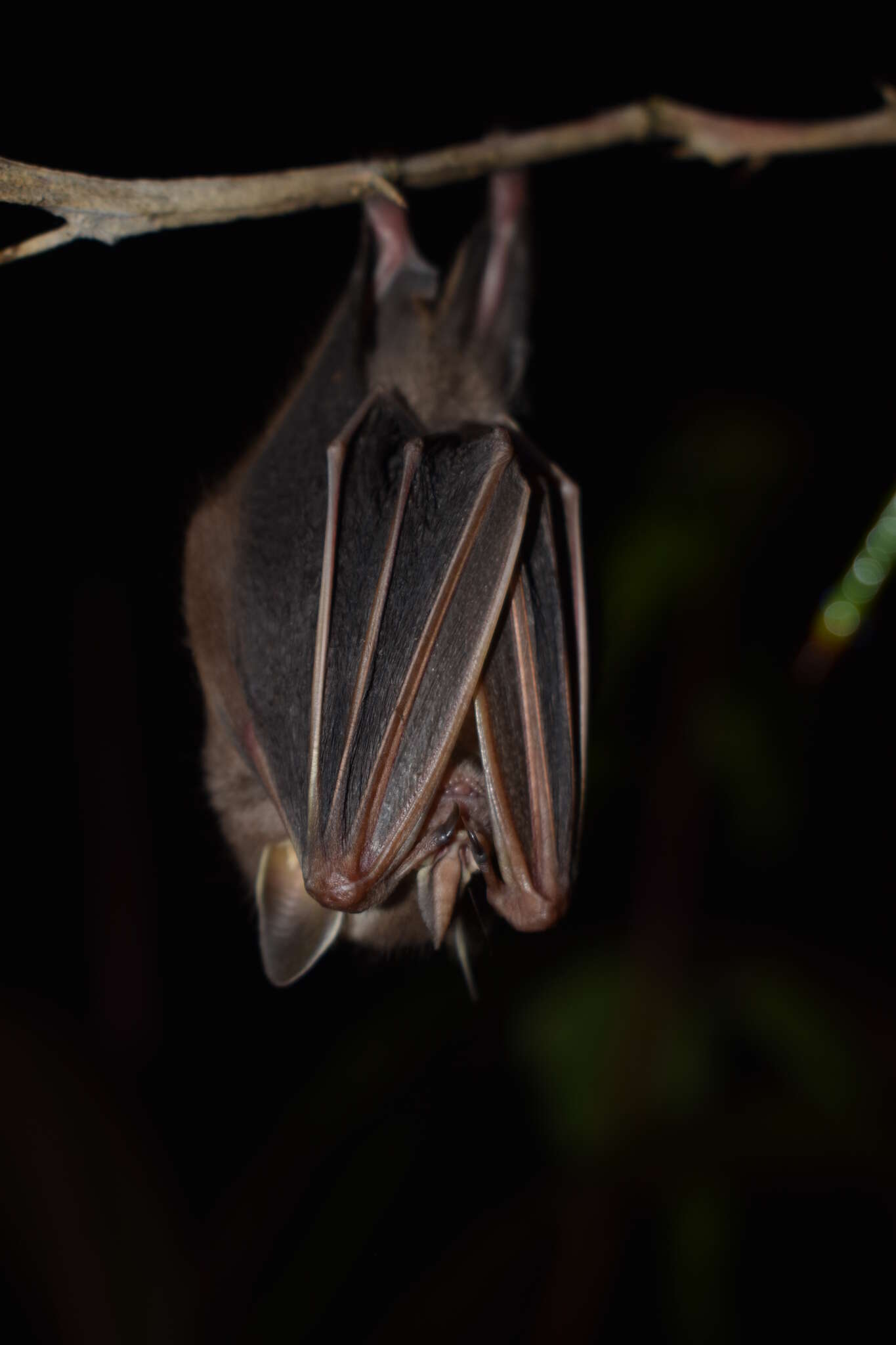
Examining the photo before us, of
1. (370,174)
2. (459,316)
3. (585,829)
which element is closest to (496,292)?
(459,316)

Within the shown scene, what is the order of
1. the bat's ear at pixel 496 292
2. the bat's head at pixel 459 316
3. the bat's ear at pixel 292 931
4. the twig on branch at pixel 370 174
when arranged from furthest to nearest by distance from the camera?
the bat's ear at pixel 496 292 → the bat's head at pixel 459 316 → the bat's ear at pixel 292 931 → the twig on branch at pixel 370 174

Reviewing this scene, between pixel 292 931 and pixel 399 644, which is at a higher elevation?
pixel 399 644

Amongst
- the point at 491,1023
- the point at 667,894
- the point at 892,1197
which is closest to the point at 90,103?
the point at 667,894

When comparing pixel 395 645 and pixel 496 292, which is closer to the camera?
pixel 395 645

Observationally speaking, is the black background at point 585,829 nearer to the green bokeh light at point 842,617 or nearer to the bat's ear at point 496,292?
the bat's ear at point 496,292

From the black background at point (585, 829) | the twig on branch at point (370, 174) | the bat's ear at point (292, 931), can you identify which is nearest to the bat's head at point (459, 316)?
the black background at point (585, 829)

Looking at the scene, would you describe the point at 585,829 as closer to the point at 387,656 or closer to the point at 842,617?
the point at 842,617

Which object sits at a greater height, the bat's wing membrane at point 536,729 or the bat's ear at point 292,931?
the bat's wing membrane at point 536,729

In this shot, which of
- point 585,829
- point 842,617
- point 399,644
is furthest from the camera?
point 585,829
